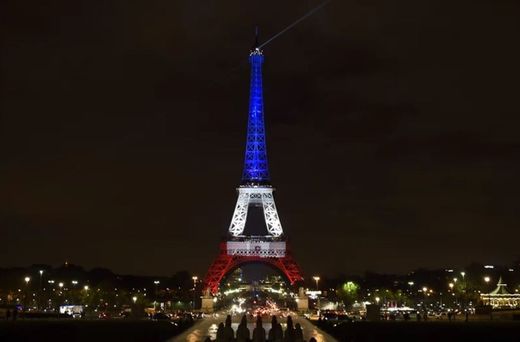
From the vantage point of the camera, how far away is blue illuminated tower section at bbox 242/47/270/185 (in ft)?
487

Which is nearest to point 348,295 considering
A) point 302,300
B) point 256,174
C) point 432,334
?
point 302,300

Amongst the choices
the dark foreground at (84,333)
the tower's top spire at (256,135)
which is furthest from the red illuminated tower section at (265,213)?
the dark foreground at (84,333)

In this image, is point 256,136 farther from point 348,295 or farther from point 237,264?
point 348,295

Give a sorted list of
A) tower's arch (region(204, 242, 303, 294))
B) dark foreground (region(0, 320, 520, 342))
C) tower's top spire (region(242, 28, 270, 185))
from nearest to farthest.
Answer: dark foreground (region(0, 320, 520, 342)), tower's arch (region(204, 242, 303, 294)), tower's top spire (region(242, 28, 270, 185))

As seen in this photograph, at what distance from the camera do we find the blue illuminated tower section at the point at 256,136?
148m

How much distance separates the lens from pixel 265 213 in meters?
153

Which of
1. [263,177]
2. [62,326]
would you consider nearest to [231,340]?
[62,326]

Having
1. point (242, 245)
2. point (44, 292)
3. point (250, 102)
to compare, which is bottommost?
point (44, 292)

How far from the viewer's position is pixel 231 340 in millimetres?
37406

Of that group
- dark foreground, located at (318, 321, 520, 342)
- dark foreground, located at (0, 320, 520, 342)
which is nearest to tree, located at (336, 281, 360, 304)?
dark foreground, located at (0, 320, 520, 342)

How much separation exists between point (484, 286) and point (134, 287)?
92.6 meters

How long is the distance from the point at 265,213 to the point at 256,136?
15.3 metres

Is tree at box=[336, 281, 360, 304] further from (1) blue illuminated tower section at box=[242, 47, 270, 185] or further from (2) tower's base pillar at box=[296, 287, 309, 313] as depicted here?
(1) blue illuminated tower section at box=[242, 47, 270, 185]

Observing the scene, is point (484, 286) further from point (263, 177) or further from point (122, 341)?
point (122, 341)
